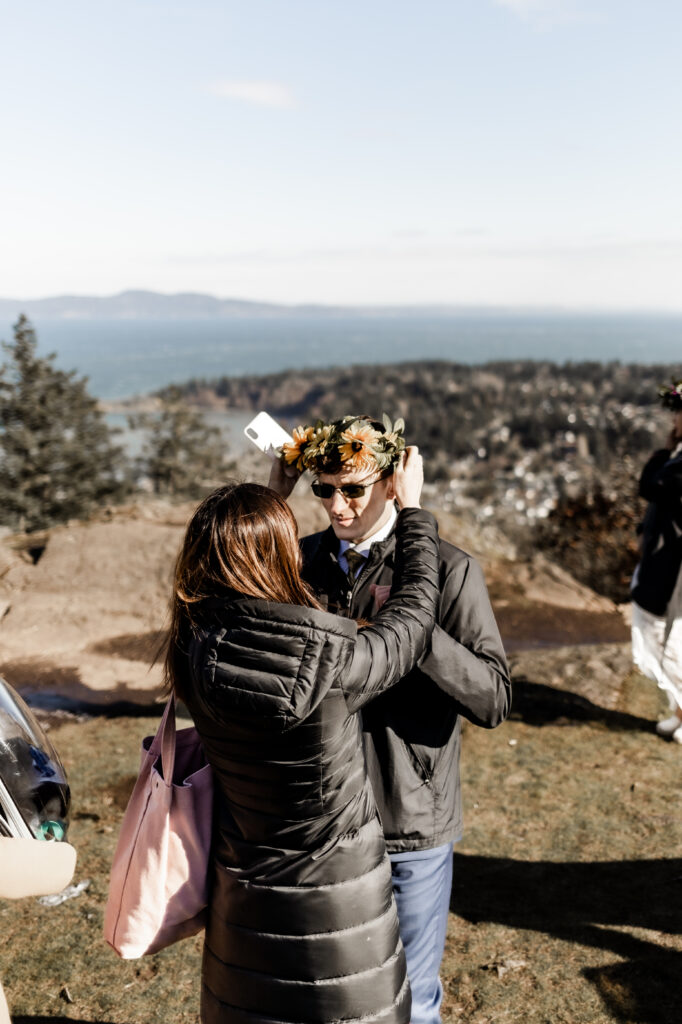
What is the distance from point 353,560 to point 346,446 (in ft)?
1.41

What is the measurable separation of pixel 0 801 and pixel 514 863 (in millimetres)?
3647

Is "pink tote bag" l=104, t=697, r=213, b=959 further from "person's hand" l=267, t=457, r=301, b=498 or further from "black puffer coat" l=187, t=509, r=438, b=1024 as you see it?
"person's hand" l=267, t=457, r=301, b=498

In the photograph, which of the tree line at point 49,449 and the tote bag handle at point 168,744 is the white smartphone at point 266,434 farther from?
the tree line at point 49,449

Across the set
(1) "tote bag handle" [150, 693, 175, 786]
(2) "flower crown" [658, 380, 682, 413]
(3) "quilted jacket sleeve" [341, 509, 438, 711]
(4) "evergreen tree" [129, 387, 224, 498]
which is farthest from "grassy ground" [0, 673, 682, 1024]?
(4) "evergreen tree" [129, 387, 224, 498]

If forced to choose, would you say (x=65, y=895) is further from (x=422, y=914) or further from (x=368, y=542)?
(x=368, y=542)

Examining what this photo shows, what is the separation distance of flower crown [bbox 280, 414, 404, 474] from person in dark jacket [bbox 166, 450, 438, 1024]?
0.87 metres

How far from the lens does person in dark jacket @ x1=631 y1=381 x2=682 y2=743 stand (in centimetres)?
534

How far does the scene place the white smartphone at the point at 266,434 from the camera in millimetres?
3199

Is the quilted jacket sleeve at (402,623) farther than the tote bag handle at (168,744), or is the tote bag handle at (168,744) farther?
the tote bag handle at (168,744)

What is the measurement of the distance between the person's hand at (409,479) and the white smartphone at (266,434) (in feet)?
2.26

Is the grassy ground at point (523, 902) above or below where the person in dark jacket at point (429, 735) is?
below

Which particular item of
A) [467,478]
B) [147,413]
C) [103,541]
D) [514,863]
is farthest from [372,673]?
[467,478]

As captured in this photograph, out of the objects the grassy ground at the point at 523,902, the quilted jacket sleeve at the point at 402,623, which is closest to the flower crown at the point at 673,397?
the grassy ground at the point at 523,902

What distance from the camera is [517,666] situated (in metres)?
7.67
